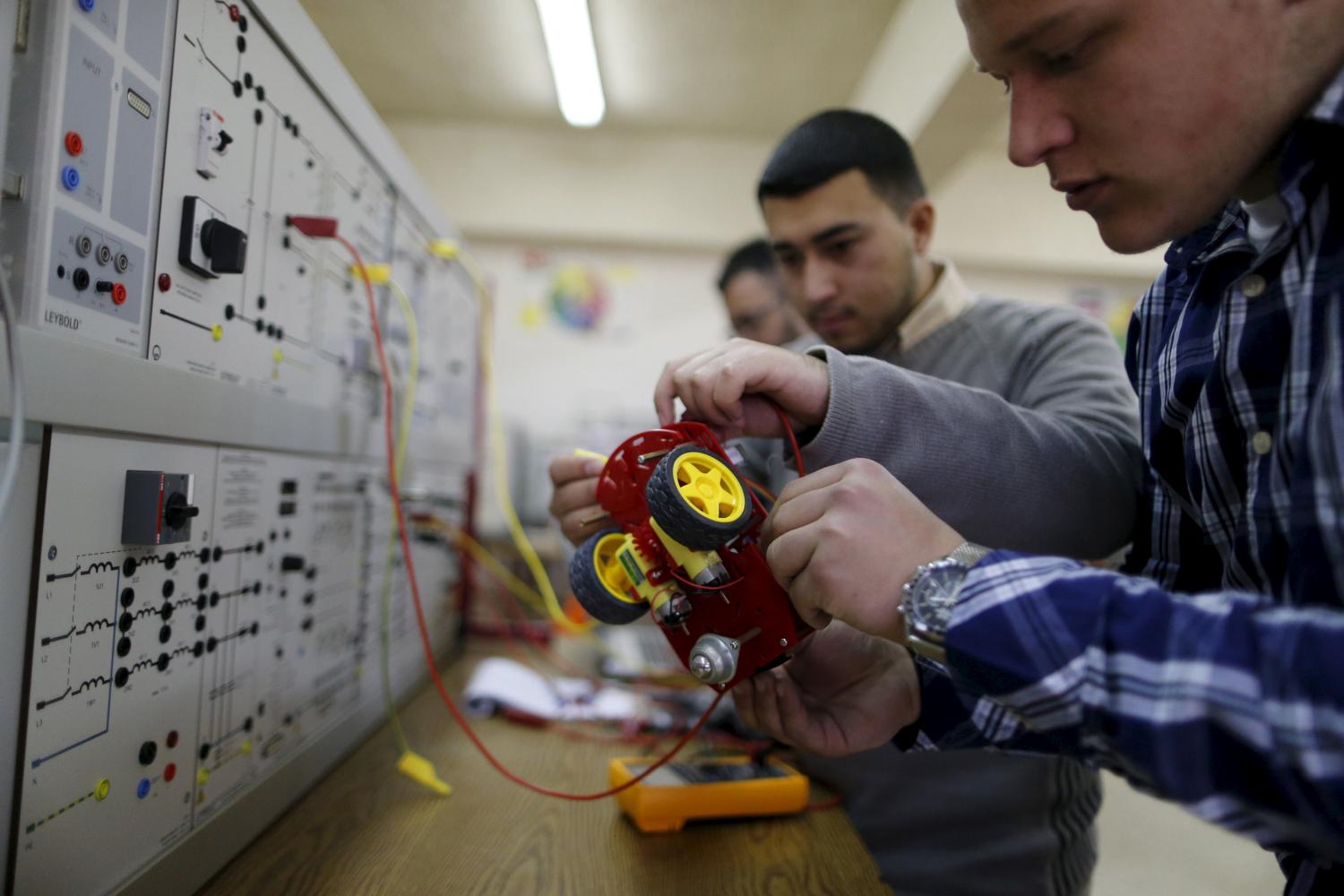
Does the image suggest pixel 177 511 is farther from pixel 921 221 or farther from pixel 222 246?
pixel 921 221

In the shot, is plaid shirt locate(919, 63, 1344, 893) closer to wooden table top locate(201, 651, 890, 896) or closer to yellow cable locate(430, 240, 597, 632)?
wooden table top locate(201, 651, 890, 896)

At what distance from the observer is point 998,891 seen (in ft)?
3.70

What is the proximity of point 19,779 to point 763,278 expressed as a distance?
78.4 inches

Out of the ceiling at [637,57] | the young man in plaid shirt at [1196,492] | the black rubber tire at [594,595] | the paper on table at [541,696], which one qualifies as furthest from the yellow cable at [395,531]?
the young man in plaid shirt at [1196,492]

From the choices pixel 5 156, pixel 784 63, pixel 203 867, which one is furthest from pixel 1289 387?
pixel 784 63

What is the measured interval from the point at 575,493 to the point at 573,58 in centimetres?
173

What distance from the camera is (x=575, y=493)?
896mm

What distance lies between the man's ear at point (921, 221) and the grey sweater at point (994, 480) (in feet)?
0.62

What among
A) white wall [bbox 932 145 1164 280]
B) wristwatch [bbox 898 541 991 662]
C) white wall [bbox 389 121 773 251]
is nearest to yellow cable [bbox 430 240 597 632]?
wristwatch [bbox 898 541 991 662]

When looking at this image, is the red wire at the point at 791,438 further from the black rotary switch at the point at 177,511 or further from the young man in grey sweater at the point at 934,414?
the black rotary switch at the point at 177,511

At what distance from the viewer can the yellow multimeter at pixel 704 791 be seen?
811 mm

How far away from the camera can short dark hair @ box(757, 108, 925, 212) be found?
1.29 metres

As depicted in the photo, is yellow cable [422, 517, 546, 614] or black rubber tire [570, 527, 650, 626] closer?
Answer: black rubber tire [570, 527, 650, 626]

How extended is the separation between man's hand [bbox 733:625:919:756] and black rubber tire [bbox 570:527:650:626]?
16 cm
